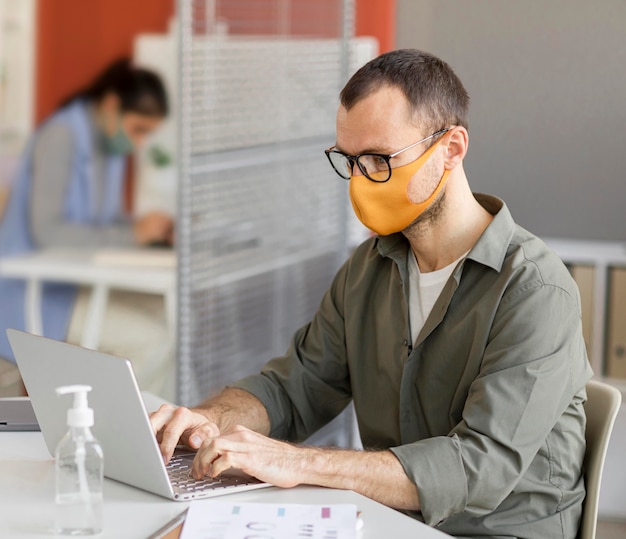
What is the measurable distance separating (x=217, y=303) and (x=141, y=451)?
1776 mm

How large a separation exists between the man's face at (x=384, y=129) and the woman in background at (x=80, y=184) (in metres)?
2.82

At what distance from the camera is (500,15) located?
3209mm

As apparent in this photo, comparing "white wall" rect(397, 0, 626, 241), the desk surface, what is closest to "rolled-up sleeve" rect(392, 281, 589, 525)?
"white wall" rect(397, 0, 626, 241)

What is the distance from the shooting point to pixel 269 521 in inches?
49.9

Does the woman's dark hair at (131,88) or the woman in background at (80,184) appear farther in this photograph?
the woman's dark hair at (131,88)

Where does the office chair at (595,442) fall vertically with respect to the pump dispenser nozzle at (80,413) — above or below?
below

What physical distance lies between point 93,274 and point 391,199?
2.76 metres

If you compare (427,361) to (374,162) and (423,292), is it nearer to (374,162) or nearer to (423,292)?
(423,292)

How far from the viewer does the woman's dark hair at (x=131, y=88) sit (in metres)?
4.46

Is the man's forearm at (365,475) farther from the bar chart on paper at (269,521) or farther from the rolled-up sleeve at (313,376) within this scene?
the rolled-up sleeve at (313,376)

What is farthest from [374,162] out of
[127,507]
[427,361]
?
[127,507]

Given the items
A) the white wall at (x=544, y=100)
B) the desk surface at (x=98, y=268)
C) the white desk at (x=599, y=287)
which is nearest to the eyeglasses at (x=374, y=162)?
the white desk at (x=599, y=287)

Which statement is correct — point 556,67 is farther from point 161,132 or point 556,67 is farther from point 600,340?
point 161,132

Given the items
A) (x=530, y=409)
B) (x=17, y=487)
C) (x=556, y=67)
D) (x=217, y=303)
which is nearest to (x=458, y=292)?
(x=530, y=409)
